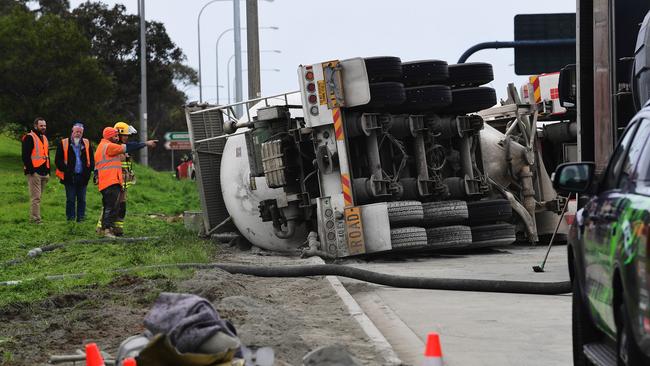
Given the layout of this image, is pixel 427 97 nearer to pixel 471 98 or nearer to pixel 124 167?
pixel 471 98

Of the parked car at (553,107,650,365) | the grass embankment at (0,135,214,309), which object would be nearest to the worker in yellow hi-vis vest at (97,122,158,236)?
the grass embankment at (0,135,214,309)

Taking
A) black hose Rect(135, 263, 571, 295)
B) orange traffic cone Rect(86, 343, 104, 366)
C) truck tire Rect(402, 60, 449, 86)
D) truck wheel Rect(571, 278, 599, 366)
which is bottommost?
black hose Rect(135, 263, 571, 295)

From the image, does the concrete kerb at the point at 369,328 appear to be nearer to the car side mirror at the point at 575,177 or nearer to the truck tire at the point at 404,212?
the car side mirror at the point at 575,177

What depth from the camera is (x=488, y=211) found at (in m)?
17.0

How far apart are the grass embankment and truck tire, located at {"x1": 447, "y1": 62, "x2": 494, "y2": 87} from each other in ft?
12.7

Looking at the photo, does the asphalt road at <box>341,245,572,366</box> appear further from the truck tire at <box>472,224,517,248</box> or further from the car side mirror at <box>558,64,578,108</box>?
the car side mirror at <box>558,64,578,108</box>

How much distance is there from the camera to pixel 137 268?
43.6ft

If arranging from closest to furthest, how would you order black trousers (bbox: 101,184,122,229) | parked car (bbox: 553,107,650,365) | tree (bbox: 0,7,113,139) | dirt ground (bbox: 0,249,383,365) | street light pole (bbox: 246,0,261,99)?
parked car (bbox: 553,107,650,365) → dirt ground (bbox: 0,249,383,365) → black trousers (bbox: 101,184,122,229) → street light pole (bbox: 246,0,261,99) → tree (bbox: 0,7,113,139)

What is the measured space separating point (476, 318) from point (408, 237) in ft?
18.5

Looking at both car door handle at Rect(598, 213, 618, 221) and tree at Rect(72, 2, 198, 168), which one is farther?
tree at Rect(72, 2, 198, 168)

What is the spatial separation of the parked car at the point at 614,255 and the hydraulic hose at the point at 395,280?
13.0 ft

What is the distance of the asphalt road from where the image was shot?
850cm

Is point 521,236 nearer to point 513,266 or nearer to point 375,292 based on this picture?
point 513,266

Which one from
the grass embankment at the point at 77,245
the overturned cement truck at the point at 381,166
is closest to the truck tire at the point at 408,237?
the overturned cement truck at the point at 381,166
